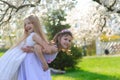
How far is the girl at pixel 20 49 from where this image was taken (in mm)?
5207

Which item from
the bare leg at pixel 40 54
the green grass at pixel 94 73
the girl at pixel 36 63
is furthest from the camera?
the green grass at pixel 94 73

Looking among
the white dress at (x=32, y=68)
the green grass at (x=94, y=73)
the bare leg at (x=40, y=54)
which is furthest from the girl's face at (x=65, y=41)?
the green grass at (x=94, y=73)

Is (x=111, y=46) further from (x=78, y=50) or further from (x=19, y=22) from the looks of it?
(x=19, y=22)

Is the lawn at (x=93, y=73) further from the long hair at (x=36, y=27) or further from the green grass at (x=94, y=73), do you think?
the long hair at (x=36, y=27)

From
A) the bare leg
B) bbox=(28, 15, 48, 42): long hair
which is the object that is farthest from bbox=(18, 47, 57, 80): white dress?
bbox=(28, 15, 48, 42): long hair

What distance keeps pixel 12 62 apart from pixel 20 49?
21 centimetres

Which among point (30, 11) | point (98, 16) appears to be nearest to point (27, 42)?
point (30, 11)

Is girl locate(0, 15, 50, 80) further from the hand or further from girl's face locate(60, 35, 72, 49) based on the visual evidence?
girl's face locate(60, 35, 72, 49)

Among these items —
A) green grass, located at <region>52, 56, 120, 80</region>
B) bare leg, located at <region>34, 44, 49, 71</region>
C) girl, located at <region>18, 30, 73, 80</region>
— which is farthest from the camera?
green grass, located at <region>52, 56, 120, 80</region>

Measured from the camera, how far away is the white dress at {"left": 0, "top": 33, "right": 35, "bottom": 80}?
17.1 feet

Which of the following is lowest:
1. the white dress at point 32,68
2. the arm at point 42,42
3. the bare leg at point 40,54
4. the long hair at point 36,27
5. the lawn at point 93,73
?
the lawn at point 93,73

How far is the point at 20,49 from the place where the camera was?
5.36m

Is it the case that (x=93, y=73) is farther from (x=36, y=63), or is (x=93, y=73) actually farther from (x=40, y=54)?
(x=40, y=54)

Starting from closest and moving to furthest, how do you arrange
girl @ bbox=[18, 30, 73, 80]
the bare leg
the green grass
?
the bare leg → girl @ bbox=[18, 30, 73, 80] → the green grass
